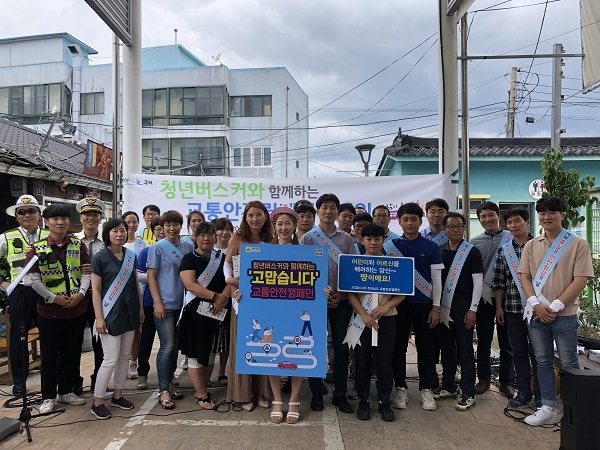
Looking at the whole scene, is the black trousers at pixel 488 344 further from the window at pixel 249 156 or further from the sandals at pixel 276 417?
the window at pixel 249 156

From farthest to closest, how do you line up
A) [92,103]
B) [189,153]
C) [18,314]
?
[92,103] → [189,153] → [18,314]

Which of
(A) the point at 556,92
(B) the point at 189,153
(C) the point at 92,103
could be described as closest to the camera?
(A) the point at 556,92

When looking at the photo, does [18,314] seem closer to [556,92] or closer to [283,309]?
[283,309]

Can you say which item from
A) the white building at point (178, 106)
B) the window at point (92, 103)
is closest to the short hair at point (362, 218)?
the white building at point (178, 106)

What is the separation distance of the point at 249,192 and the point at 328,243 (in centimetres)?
276

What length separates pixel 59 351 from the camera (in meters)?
4.23

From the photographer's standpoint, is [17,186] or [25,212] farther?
[17,186]

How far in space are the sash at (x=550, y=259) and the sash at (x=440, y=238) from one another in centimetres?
105

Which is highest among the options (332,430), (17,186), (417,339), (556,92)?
(556,92)

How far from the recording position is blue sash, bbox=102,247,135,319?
3941 mm

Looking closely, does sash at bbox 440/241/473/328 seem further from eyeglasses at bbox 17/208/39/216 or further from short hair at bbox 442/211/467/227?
eyeglasses at bbox 17/208/39/216

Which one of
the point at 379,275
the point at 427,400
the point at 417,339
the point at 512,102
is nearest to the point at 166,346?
the point at 379,275

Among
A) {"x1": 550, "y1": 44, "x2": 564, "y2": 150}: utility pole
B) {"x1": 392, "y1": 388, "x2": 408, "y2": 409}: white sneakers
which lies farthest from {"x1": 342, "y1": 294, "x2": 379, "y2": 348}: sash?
{"x1": 550, "y1": 44, "x2": 564, "y2": 150}: utility pole

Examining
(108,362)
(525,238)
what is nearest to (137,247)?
(108,362)
